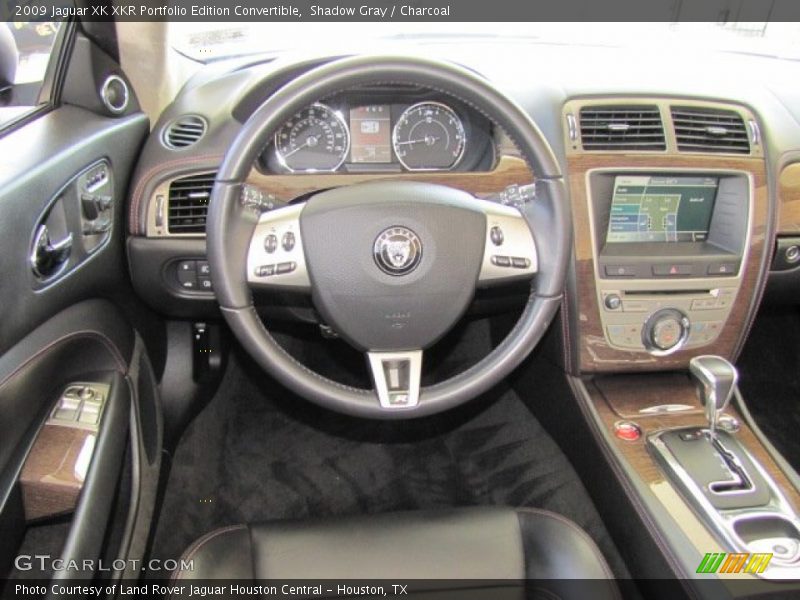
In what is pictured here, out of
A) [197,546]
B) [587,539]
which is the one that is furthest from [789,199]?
[197,546]

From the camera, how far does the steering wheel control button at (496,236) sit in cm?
123

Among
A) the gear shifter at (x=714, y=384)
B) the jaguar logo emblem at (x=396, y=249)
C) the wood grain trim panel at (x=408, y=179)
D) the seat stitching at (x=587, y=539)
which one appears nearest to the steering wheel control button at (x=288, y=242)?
the jaguar logo emblem at (x=396, y=249)

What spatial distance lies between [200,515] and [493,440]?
29.6 inches

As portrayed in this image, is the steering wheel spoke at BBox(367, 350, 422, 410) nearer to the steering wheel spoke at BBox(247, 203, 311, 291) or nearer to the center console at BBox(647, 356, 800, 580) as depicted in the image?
the steering wheel spoke at BBox(247, 203, 311, 291)

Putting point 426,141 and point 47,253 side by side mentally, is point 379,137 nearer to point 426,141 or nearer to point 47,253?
point 426,141

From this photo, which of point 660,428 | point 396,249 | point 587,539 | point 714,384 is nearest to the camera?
point 396,249

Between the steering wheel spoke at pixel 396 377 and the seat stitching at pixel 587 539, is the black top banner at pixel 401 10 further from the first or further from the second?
the seat stitching at pixel 587 539

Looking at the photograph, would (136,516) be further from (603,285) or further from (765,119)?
(765,119)

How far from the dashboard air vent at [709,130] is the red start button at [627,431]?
0.59 metres

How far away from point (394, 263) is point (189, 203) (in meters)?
0.57

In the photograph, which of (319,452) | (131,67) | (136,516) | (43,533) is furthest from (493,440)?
(131,67)

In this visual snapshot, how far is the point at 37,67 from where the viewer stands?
1497mm

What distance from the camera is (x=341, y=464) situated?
191 cm

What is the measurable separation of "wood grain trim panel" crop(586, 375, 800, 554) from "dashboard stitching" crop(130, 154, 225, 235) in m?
0.95
